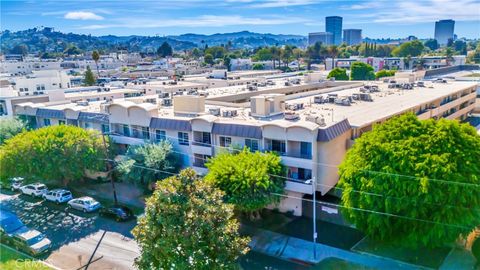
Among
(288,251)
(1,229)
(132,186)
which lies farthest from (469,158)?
(1,229)

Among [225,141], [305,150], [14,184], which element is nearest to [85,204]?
[14,184]

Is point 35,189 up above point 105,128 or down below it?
below

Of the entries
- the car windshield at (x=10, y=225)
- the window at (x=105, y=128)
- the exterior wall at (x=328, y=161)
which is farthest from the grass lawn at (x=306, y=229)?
the window at (x=105, y=128)

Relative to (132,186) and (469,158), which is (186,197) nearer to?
(469,158)

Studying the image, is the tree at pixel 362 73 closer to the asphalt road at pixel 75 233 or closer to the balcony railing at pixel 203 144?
the balcony railing at pixel 203 144

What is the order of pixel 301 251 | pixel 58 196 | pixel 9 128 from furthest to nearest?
pixel 9 128, pixel 58 196, pixel 301 251

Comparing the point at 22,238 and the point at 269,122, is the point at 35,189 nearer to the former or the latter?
the point at 22,238
